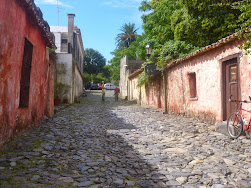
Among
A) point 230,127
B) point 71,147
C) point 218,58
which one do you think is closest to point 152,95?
point 218,58

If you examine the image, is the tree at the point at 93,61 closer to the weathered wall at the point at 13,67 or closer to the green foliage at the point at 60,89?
the green foliage at the point at 60,89

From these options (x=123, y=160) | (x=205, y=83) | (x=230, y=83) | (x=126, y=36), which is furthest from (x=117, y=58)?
(x=123, y=160)

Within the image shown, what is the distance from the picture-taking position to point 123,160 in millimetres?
4609

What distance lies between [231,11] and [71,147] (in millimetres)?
11729

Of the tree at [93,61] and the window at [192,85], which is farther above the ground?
the tree at [93,61]

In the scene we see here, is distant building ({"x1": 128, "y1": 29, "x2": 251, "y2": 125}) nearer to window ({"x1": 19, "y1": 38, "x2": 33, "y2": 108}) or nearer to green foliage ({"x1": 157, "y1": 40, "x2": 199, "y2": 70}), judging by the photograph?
green foliage ({"x1": 157, "y1": 40, "x2": 199, "y2": 70})

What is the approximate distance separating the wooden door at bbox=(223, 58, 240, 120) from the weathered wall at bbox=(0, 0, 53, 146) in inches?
236

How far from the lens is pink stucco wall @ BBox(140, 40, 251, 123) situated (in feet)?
22.4

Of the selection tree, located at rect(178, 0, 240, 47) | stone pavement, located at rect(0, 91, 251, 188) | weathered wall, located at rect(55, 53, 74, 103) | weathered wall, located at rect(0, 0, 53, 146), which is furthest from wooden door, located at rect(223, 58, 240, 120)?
weathered wall, located at rect(55, 53, 74, 103)

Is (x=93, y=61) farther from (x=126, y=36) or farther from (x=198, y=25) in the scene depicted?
(x=198, y=25)

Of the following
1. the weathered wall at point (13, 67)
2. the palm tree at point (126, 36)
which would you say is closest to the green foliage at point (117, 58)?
the palm tree at point (126, 36)

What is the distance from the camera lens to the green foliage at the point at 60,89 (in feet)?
50.7

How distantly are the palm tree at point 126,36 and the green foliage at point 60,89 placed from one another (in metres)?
37.7

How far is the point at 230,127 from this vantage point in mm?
6590
